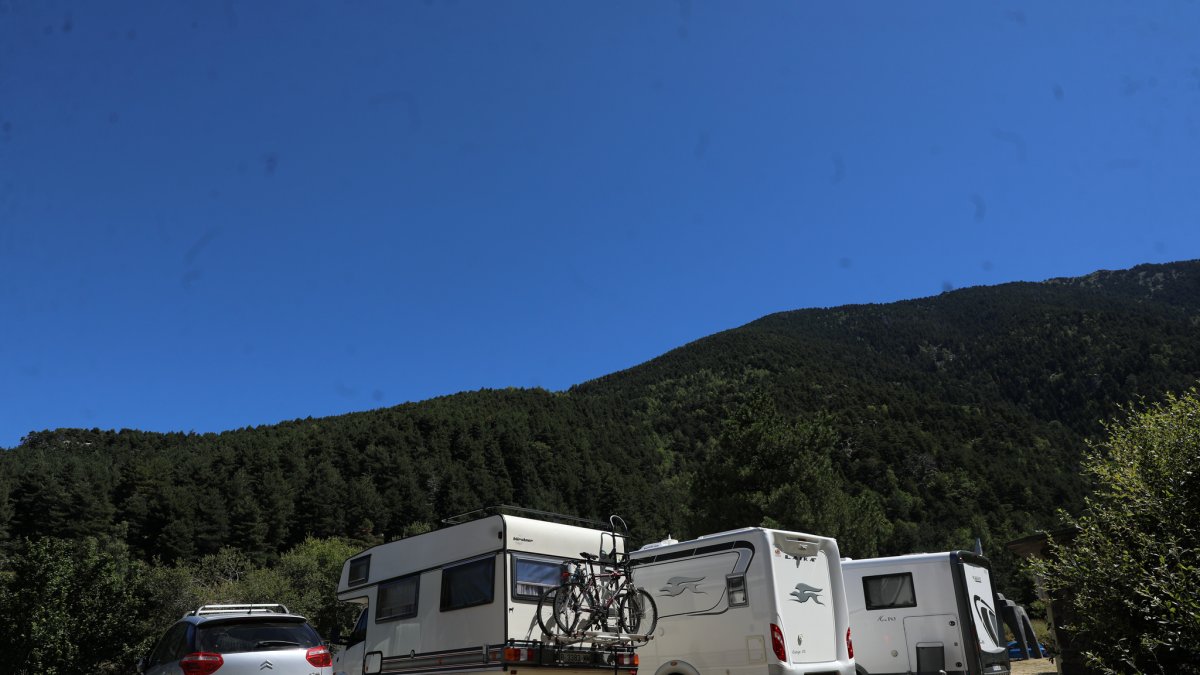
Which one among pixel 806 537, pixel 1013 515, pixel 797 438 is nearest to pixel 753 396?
pixel 797 438

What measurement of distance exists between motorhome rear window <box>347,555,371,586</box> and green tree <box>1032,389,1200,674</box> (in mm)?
9058

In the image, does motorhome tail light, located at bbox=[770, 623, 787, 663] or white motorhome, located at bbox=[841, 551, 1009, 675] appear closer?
motorhome tail light, located at bbox=[770, 623, 787, 663]

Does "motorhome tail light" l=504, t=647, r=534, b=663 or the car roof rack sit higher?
the car roof rack

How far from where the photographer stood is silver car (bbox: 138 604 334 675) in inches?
318

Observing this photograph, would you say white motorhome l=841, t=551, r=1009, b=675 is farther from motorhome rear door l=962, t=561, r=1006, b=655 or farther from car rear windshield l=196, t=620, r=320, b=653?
car rear windshield l=196, t=620, r=320, b=653

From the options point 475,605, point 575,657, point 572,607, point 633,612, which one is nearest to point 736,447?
point 633,612

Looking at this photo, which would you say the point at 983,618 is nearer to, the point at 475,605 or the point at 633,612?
the point at 633,612

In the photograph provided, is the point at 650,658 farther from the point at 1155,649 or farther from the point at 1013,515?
the point at 1013,515

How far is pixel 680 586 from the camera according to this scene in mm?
11953

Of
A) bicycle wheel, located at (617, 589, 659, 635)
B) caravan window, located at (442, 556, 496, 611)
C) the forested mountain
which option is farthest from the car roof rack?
the forested mountain

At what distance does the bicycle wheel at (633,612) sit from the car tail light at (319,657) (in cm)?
354

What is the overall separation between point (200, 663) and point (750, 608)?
6854 millimetres

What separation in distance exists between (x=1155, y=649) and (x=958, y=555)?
313 inches

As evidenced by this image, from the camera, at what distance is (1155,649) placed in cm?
614
